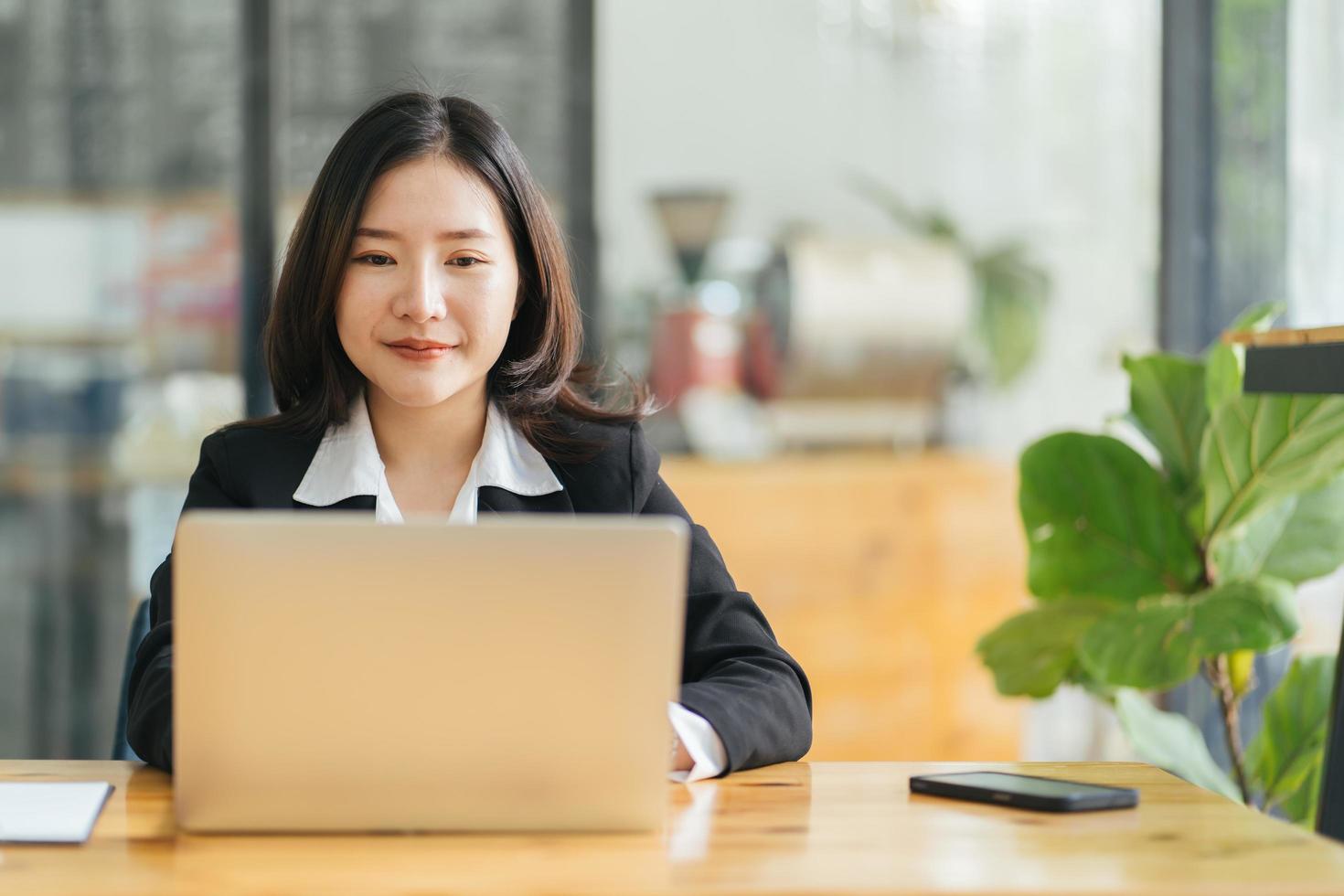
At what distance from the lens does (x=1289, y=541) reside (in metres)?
1.98

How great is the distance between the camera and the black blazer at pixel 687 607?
A: 1.27 metres

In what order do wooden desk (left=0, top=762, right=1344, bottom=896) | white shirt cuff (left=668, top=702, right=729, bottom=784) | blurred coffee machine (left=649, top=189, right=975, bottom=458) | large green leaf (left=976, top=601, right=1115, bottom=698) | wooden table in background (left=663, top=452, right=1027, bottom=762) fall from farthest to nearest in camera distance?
1. blurred coffee machine (left=649, top=189, right=975, bottom=458)
2. wooden table in background (left=663, top=452, right=1027, bottom=762)
3. large green leaf (left=976, top=601, right=1115, bottom=698)
4. white shirt cuff (left=668, top=702, right=729, bottom=784)
5. wooden desk (left=0, top=762, right=1344, bottom=896)

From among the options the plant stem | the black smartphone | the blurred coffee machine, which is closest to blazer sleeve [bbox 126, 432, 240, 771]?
the black smartphone

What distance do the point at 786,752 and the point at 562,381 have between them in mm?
Result: 527

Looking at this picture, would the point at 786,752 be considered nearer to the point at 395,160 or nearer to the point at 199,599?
the point at 199,599

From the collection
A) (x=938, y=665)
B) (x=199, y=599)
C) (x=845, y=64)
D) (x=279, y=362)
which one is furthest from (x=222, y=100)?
(x=199, y=599)

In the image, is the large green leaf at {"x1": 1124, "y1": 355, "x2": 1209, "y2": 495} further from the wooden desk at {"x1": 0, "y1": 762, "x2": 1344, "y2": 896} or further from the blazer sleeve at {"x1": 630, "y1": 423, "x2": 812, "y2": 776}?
the wooden desk at {"x1": 0, "y1": 762, "x2": 1344, "y2": 896}

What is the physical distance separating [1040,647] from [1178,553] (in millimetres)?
225

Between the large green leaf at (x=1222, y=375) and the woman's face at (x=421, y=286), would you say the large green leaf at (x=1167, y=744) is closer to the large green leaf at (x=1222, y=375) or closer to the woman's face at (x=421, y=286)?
the large green leaf at (x=1222, y=375)

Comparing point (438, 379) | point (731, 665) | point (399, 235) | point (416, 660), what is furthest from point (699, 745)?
point (399, 235)

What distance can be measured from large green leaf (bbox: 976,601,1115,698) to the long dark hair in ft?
2.36

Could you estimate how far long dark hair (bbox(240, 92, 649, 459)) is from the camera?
150cm

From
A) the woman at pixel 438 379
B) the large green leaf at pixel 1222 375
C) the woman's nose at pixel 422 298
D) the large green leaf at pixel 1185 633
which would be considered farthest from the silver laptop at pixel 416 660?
the large green leaf at pixel 1222 375

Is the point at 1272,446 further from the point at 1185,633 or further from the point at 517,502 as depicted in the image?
the point at 517,502
